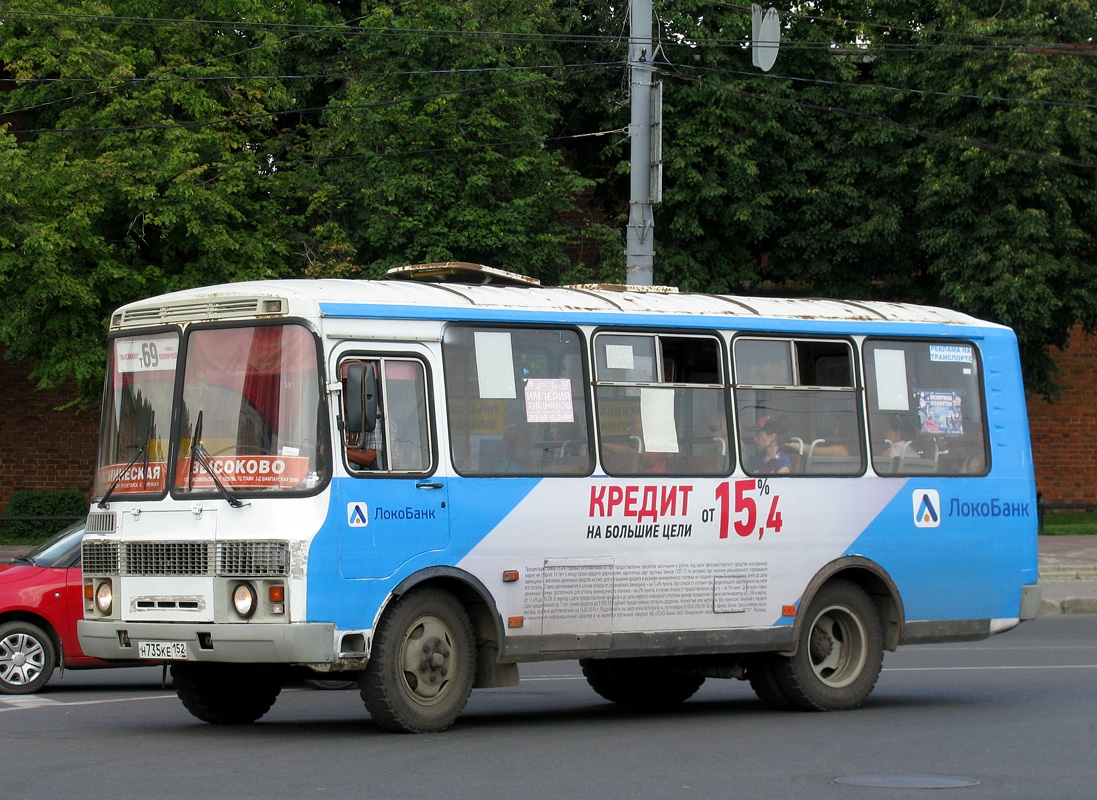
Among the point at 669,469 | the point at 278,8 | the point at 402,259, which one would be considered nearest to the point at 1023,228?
the point at 402,259

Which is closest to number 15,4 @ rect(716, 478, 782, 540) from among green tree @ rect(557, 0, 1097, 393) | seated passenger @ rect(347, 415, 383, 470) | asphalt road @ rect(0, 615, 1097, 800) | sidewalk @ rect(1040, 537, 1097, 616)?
asphalt road @ rect(0, 615, 1097, 800)

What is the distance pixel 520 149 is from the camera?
2592 centimetres

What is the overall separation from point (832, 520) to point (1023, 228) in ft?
55.6

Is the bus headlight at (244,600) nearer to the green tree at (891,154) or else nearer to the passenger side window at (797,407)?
the passenger side window at (797,407)

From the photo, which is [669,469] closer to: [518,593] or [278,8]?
[518,593]

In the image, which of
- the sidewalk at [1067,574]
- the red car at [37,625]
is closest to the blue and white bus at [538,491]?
the red car at [37,625]

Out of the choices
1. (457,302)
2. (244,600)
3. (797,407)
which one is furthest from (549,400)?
(244,600)

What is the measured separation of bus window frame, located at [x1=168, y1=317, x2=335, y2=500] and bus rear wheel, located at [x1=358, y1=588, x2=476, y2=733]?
3.28 feet

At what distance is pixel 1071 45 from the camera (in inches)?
1041

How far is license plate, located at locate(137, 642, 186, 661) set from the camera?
9.20 metres

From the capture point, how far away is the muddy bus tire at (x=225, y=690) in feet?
33.5

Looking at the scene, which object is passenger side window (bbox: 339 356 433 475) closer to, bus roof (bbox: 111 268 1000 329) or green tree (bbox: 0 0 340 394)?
bus roof (bbox: 111 268 1000 329)

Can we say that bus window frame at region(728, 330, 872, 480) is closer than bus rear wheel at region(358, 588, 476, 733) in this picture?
No

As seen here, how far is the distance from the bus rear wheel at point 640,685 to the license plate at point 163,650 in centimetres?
370
